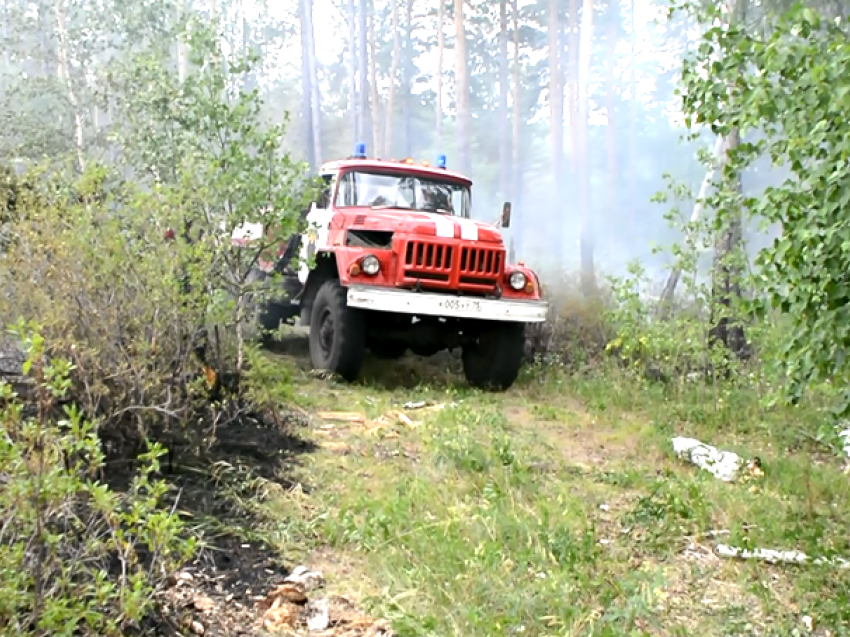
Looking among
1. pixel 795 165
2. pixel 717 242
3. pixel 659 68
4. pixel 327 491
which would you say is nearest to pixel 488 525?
pixel 327 491


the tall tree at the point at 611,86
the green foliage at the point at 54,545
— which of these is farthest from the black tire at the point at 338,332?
the tall tree at the point at 611,86

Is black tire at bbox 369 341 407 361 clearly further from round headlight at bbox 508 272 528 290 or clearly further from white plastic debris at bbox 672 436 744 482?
white plastic debris at bbox 672 436 744 482

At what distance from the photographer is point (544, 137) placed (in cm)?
3359

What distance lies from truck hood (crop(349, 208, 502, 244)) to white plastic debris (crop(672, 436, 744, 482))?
2722mm

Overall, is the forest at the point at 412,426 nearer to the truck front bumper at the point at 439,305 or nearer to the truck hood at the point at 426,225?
the truck front bumper at the point at 439,305

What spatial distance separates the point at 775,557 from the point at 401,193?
5512mm

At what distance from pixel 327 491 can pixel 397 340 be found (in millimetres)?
3620

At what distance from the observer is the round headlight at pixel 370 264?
7.25 meters

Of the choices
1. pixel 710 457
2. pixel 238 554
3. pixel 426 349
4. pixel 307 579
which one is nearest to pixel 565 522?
pixel 307 579

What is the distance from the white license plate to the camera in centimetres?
712

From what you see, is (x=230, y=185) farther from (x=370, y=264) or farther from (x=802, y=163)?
(x=802, y=163)

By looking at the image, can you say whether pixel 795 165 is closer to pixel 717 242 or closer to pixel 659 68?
pixel 717 242

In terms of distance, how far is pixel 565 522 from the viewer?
3.89 m

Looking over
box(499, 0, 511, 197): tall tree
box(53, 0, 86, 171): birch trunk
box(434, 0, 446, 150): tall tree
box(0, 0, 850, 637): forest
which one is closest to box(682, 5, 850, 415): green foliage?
box(0, 0, 850, 637): forest
